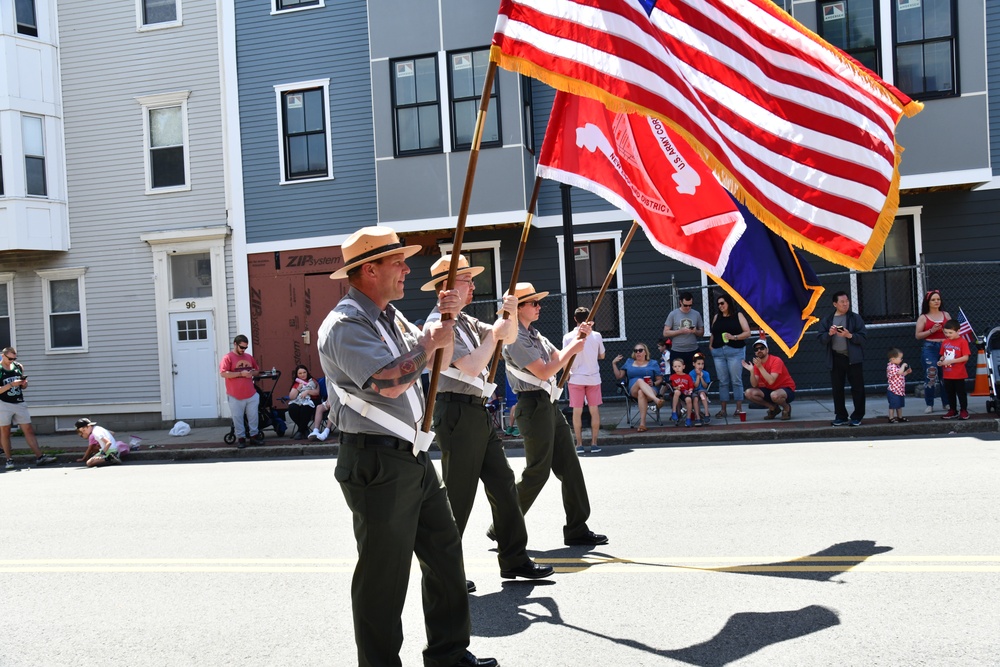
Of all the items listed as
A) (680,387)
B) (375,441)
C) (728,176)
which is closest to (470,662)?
(375,441)

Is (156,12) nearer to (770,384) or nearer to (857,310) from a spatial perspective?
(770,384)

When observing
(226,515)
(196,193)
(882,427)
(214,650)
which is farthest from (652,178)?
(196,193)

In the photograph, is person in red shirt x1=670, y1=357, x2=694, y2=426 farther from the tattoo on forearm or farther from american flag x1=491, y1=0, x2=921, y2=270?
the tattoo on forearm

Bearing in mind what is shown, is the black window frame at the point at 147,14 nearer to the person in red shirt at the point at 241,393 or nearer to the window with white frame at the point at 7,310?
the window with white frame at the point at 7,310

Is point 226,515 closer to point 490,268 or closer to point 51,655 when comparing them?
point 51,655

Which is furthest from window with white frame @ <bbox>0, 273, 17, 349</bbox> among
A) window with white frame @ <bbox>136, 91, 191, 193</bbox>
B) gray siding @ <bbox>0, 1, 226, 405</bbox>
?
window with white frame @ <bbox>136, 91, 191, 193</bbox>

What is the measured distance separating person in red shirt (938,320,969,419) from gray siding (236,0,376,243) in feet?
37.6

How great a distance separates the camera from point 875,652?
4.52m

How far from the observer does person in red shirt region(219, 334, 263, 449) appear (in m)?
16.2

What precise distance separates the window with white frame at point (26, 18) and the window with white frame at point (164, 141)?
3.04 m

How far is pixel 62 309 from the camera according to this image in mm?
21703

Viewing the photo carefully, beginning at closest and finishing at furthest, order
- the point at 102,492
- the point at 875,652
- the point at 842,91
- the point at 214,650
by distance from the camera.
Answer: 1. the point at 875,652
2. the point at 214,650
3. the point at 842,91
4. the point at 102,492

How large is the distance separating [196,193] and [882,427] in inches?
597

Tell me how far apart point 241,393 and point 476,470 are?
11.1m
